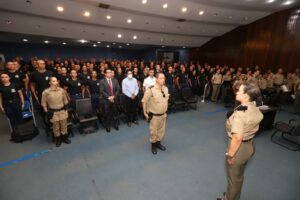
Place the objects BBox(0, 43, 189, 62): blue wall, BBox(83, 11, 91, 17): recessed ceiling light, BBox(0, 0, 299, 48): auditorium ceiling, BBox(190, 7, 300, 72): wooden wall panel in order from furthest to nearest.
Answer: BBox(0, 43, 189, 62): blue wall → BBox(190, 7, 300, 72): wooden wall panel → BBox(83, 11, 91, 17): recessed ceiling light → BBox(0, 0, 299, 48): auditorium ceiling

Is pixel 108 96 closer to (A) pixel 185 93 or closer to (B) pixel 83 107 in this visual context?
(B) pixel 83 107

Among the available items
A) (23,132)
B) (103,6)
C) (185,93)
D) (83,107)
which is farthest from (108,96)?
(103,6)

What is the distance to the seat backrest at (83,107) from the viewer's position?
4.15 metres

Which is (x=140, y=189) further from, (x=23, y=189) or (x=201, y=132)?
(x=201, y=132)

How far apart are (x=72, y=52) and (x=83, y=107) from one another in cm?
1478

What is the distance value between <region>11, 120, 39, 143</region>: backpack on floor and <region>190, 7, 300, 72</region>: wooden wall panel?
12.5 metres

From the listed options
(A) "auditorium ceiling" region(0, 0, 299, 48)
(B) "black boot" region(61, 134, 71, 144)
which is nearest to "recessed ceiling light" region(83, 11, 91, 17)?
(A) "auditorium ceiling" region(0, 0, 299, 48)

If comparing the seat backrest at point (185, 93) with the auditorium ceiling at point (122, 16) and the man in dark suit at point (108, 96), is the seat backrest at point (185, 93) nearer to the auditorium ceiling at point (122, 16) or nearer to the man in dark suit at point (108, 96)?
the man in dark suit at point (108, 96)

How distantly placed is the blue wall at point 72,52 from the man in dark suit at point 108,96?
14577 mm

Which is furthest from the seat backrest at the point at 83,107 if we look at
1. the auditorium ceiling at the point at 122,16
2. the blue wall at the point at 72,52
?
the blue wall at the point at 72,52

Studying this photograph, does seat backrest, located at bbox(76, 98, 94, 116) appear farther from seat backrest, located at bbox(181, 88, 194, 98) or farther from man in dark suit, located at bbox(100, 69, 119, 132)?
seat backrest, located at bbox(181, 88, 194, 98)

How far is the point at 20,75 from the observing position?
4.20 meters

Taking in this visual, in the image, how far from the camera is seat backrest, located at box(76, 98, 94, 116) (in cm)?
415

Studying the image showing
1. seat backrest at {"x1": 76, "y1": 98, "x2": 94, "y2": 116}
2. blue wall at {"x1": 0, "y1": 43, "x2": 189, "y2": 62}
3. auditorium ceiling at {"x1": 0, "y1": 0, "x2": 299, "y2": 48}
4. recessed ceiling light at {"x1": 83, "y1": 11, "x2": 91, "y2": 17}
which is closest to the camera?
seat backrest at {"x1": 76, "y1": 98, "x2": 94, "y2": 116}
